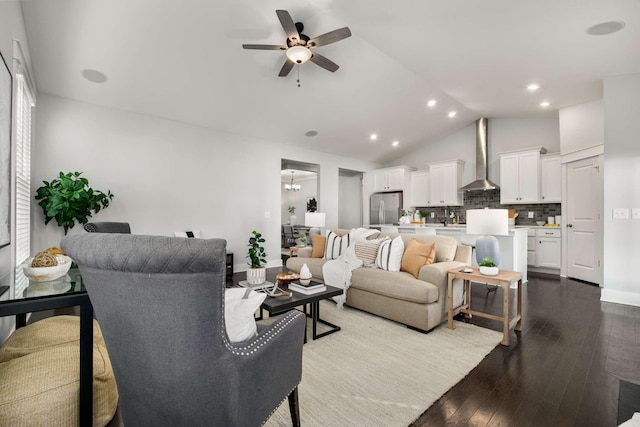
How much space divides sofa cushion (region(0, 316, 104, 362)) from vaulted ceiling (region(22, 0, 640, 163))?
299 cm

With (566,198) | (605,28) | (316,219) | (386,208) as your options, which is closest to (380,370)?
(605,28)

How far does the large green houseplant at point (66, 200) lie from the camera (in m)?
3.65

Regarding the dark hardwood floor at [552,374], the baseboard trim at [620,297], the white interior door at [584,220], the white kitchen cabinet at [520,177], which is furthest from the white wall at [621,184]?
the white kitchen cabinet at [520,177]

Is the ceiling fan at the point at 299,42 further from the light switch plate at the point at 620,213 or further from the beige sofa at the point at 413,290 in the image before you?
the light switch plate at the point at 620,213

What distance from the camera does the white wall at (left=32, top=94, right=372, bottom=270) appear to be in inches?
159

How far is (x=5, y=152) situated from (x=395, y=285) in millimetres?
3227

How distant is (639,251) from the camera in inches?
144

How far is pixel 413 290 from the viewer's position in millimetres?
2766

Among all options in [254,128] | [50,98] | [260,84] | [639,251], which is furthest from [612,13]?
[50,98]

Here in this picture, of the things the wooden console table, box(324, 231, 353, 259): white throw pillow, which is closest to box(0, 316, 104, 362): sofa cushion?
box(324, 231, 353, 259): white throw pillow

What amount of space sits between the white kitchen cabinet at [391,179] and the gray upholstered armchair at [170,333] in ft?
24.0

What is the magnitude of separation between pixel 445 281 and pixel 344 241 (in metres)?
1.49

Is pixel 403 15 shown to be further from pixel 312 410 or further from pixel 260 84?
pixel 312 410

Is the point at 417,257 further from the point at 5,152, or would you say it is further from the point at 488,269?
the point at 5,152
